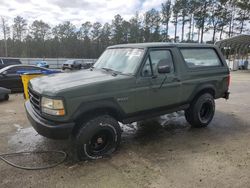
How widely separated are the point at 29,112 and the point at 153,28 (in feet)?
176

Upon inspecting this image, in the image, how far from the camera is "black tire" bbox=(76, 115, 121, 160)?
3.80 m

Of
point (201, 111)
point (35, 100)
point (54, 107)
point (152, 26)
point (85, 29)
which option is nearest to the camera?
point (54, 107)

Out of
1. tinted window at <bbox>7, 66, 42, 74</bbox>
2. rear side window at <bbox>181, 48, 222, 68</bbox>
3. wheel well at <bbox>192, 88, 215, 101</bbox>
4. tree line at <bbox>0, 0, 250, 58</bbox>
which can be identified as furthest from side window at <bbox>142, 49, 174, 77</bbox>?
tree line at <bbox>0, 0, 250, 58</bbox>

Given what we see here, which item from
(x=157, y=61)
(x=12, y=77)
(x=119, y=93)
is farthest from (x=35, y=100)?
(x=12, y=77)

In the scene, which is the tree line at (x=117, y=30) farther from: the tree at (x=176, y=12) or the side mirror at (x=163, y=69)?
the side mirror at (x=163, y=69)

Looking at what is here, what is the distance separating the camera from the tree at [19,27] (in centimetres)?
5106

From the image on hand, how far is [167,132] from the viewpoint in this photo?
5430mm

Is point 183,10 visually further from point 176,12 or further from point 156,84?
point 156,84

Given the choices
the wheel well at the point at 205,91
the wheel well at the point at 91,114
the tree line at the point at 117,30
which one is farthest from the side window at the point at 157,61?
the tree line at the point at 117,30

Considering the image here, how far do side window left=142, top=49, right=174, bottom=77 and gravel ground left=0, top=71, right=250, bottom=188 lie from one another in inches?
56.1

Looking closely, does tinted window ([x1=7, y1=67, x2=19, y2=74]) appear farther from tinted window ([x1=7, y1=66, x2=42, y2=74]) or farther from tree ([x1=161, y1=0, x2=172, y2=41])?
tree ([x1=161, y1=0, x2=172, y2=41])

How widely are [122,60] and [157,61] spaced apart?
2.23ft

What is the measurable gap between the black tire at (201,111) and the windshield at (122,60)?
6.45 feet

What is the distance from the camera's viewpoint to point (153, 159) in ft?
13.1
